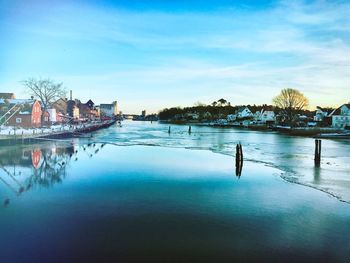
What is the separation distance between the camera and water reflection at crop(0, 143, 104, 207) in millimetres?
20047

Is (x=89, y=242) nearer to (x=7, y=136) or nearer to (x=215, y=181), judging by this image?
(x=215, y=181)

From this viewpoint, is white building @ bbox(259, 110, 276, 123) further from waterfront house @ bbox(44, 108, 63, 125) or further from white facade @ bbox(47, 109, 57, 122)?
white facade @ bbox(47, 109, 57, 122)

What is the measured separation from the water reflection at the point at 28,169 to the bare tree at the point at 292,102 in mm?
91642

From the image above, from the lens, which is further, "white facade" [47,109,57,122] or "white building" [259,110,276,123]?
"white building" [259,110,276,123]

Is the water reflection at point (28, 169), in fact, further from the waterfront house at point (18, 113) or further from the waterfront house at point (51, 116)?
the waterfront house at point (51, 116)

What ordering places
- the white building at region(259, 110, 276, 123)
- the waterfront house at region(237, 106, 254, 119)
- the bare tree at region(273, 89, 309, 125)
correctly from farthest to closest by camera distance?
the waterfront house at region(237, 106, 254, 119)
the white building at region(259, 110, 276, 123)
the bare tree at region(273, 89, 309, 125)

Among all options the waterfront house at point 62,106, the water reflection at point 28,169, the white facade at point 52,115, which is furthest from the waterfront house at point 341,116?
the waterfront house at point 62,106

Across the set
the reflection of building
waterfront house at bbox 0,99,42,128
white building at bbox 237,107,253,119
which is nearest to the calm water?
the reflection of building

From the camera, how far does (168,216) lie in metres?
14.6

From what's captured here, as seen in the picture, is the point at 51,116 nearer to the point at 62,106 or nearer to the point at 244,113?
the point at 62,106

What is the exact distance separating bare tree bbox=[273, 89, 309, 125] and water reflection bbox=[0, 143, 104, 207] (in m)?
91.6

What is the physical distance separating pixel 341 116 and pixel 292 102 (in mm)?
16568

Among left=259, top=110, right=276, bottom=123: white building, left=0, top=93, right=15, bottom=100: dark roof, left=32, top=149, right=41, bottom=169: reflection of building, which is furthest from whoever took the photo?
left=259, top=110, right=276, bottom=123: white building

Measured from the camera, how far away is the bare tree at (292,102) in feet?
377
